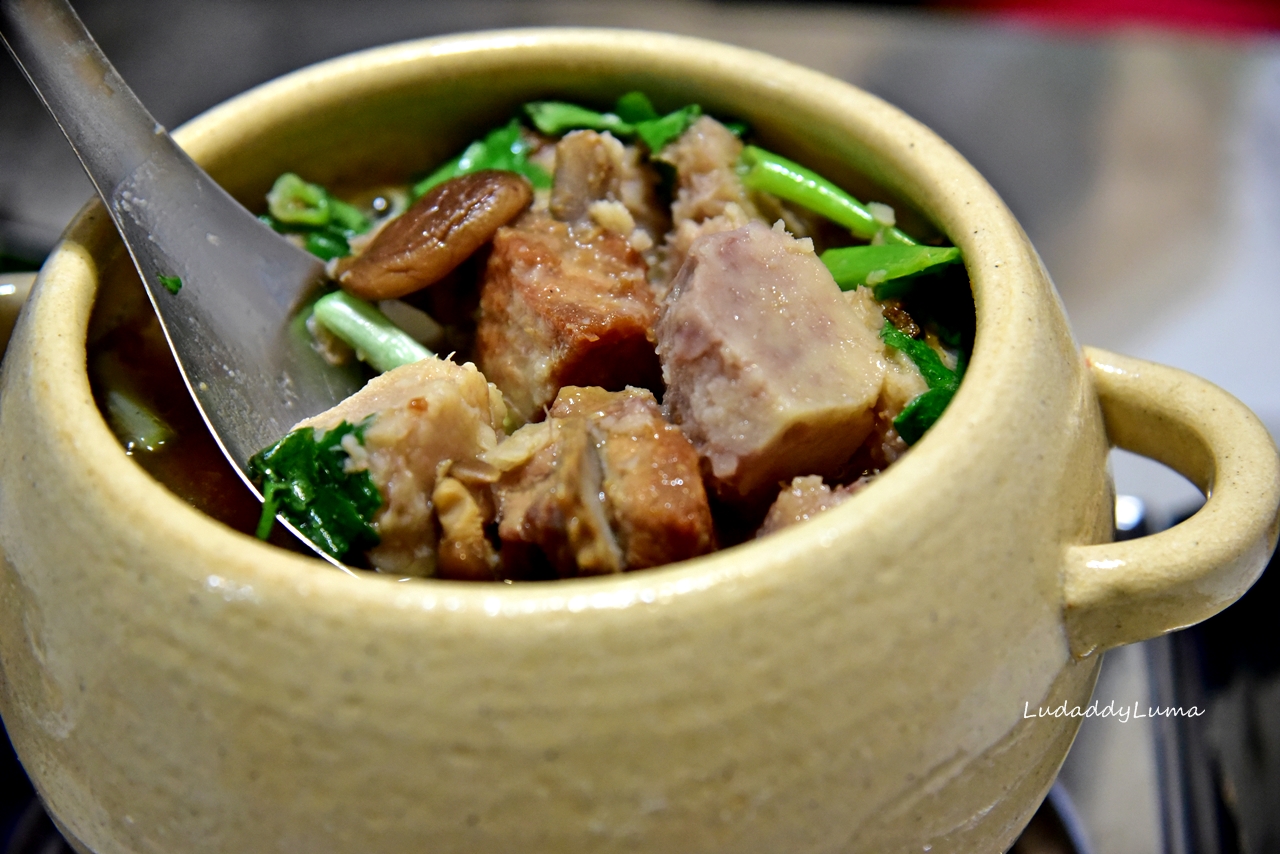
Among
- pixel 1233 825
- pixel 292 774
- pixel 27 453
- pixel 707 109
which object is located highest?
pixel 707 109

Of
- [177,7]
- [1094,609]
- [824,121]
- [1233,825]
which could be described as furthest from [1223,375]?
[177,7]

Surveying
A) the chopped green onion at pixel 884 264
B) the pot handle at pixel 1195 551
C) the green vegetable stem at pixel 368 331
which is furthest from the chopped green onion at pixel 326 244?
the pot handle at pixel 1195 551

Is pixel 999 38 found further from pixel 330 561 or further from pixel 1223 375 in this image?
pixel 330 561

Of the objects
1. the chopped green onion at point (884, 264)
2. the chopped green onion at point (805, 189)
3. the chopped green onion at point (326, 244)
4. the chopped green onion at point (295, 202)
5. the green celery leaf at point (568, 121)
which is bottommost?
the chopped green onion at point (326, 244)

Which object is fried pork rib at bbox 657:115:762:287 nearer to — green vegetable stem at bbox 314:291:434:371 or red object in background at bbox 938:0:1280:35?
green vegetable stem at bbox 314:291:434:371

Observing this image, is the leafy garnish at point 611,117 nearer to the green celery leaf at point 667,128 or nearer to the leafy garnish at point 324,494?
the green celery leaf at point 667,128

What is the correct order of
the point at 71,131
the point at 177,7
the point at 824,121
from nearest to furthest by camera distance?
the point at 71,131 → the point at 824,121 → the point at 177,7
